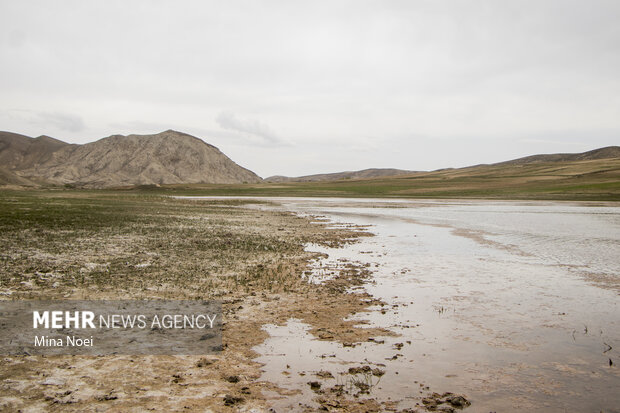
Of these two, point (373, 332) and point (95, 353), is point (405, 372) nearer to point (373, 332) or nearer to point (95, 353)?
point (373, 332)

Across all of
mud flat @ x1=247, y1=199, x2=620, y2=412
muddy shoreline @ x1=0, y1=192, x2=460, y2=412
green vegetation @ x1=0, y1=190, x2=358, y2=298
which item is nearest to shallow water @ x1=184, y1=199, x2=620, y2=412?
mud flat @ x1=247, y1=199, x2=620, y2=412

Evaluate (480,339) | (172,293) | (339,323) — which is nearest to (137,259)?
(172,293)

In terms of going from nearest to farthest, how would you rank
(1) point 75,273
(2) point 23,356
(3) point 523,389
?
(3) point 523,389 → (2) point 23,356 → (1) point 75,273

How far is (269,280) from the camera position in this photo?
15.0 meters

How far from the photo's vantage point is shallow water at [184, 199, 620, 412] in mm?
7008

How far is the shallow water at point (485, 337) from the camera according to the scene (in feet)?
23.0

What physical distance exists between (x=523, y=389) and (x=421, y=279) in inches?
353

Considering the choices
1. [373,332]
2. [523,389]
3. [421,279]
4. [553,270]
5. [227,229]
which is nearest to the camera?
[523,389]

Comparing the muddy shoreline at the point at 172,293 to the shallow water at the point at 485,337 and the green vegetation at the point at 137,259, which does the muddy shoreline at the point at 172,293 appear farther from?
the shallow water at the point at 485,337

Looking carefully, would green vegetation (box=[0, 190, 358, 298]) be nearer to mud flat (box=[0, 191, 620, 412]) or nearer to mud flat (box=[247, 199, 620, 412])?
mud flat (box=[0, 191, 620, 412])

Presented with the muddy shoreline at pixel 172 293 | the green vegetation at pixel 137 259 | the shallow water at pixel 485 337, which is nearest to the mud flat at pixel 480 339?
the shallow water at pixel 485 337

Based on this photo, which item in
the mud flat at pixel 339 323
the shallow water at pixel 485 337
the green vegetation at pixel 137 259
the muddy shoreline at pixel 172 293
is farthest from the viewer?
the green vegetation at pixel 137 259

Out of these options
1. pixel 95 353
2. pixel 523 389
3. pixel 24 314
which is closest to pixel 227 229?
pixel 24 314

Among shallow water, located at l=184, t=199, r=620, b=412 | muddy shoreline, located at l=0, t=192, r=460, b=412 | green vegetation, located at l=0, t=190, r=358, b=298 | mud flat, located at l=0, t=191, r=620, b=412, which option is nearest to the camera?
muddy shoreline, located at l=0, t=192, r=460, b=412
